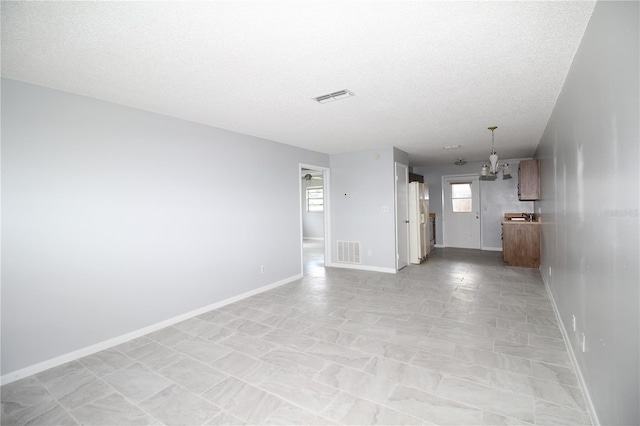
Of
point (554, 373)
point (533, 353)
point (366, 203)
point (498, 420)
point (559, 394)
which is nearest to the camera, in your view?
point (498, 420)

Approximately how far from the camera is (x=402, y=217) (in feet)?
21.2

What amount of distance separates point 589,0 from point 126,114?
3.90 metres

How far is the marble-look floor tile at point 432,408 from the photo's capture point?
1946 millimetres

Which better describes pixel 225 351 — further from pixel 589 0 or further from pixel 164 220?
pixel 589 0

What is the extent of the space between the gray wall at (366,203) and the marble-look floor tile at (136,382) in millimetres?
4482

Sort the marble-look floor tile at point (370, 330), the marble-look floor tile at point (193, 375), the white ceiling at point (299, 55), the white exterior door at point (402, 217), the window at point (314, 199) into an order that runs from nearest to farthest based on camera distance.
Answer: the white ceiling at point (299, 55) → the marble-look floor tile at point (193, 375) → the marble-look floor tile at point (370, 330) → the white exterior door at point (402, 217) → the window at point (314, 199)

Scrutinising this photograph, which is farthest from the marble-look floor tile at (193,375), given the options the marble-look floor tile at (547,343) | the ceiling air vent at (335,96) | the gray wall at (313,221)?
the gray wall at (313,221)

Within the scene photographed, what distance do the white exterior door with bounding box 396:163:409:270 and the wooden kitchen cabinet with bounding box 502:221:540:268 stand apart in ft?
6.82

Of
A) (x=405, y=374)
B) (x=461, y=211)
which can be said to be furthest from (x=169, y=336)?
(x=461, y=211)

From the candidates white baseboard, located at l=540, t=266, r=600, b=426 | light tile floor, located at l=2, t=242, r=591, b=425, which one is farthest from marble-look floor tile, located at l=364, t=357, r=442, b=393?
white baseboard, located at l=540, t=266, r=600, b=426

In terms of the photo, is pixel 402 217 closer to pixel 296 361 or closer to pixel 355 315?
pixel 355 315

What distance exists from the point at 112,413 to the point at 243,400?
0.89m

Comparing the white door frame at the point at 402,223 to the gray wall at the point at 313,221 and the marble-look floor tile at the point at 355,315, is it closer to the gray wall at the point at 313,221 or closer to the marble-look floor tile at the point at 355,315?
the marble-look floor tile at the point at 355,315

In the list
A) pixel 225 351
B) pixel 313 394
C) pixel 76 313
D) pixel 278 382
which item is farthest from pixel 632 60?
pixel 76 313
